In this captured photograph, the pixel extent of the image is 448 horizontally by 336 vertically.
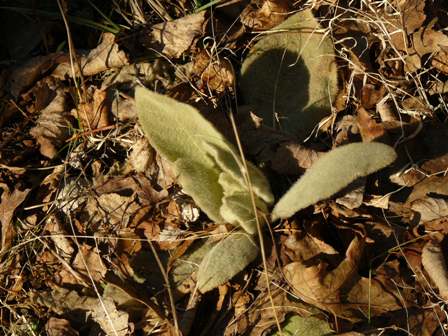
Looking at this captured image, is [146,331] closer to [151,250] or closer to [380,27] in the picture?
[151,250]

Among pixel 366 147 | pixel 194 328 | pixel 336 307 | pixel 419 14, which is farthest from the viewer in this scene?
pixel 419 14

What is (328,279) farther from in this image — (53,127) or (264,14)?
(53,127)

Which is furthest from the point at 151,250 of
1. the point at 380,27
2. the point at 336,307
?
the point at 380,27

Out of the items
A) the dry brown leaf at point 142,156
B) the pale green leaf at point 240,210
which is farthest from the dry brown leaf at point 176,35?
the pale green leaf at point 240,210

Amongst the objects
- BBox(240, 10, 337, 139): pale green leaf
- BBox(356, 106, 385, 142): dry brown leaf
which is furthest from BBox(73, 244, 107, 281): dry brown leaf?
BBox(356, 106, 385, 142): dry brown leaf

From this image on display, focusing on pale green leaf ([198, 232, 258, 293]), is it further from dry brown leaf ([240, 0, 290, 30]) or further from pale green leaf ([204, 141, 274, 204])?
dry brown leaf ([240, 0, 290, 30])

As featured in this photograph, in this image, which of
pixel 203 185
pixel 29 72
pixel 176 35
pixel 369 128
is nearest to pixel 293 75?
pixel 369 128
